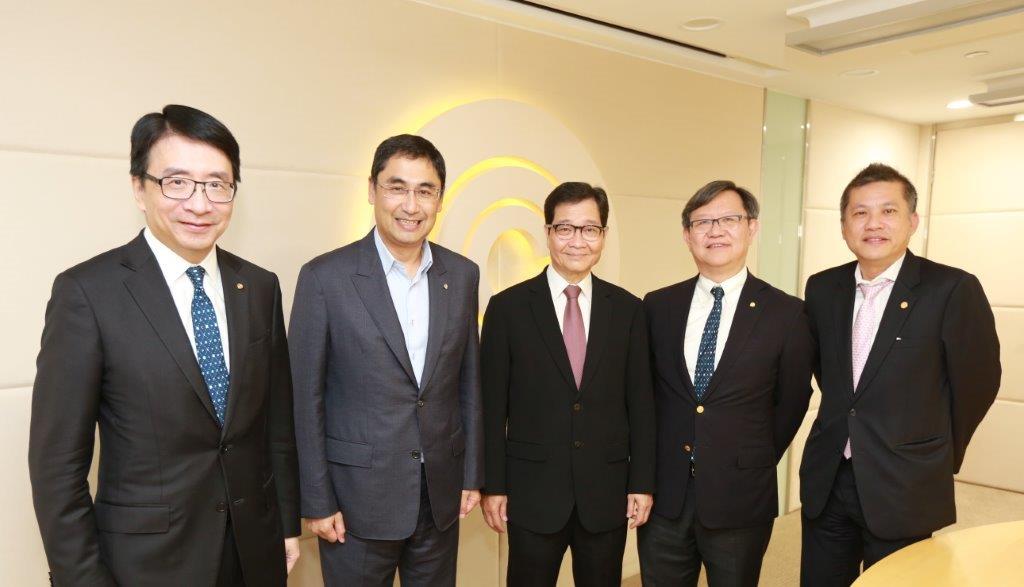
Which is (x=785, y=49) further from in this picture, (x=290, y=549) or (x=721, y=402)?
(x=290, y=549)

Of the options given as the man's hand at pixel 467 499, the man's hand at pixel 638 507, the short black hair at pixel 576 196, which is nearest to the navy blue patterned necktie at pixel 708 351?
the man's hand at pixel 638 507

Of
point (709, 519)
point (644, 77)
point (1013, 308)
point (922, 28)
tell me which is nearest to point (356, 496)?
point (709, 519)

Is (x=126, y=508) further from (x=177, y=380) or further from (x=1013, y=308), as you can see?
(x=1013, y=308)

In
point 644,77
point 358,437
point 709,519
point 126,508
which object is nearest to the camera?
point 126,508

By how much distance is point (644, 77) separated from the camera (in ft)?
13.1

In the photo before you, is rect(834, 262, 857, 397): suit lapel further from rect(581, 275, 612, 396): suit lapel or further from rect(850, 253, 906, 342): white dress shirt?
rect(581, 275, 612, 396): suit lapel

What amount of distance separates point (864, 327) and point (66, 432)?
2.67m

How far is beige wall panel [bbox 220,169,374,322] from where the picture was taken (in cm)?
263

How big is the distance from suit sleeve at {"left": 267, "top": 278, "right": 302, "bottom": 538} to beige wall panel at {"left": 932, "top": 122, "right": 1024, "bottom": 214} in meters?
6.21

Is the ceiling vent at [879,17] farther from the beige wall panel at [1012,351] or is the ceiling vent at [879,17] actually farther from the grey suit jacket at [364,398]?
the beige wall panel at [1012,351]

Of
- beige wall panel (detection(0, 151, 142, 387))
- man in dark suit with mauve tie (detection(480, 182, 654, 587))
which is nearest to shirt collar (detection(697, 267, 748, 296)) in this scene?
man in dark suit with mauve tie (detection(480, 182, 654, 587))

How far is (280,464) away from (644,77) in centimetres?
304

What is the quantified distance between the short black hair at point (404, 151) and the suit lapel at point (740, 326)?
1222mm

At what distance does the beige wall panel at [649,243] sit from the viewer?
4.06 m
